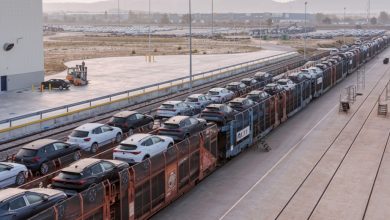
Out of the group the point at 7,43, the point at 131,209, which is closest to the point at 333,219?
the point at 131,209

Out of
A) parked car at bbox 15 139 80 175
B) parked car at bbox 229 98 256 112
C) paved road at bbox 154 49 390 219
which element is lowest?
paved road at bbox 154 49 390 219

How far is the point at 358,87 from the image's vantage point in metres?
51.8

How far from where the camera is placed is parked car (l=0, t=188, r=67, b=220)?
13820 mm

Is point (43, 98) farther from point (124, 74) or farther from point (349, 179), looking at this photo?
point (349, 179)

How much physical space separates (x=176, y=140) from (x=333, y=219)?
8455 millimetres

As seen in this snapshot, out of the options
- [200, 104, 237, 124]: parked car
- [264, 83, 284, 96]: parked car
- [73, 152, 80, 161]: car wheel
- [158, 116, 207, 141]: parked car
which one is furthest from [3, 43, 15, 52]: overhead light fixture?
[158, 116, 207, 141]: parked car

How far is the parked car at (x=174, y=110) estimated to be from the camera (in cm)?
3242

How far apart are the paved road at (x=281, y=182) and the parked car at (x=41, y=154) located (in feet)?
18.5

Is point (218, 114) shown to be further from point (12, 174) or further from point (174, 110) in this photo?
point (12, 174)

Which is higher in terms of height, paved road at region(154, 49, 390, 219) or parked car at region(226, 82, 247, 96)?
parked car at region(226, 82, 247, 96)

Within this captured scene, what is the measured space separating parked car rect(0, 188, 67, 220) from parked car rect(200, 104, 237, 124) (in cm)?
1283

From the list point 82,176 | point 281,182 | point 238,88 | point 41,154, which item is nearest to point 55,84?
point 238,88

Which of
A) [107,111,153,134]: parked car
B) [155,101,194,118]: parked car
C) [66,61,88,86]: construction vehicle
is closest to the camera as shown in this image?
[107,111,153,134]: parked car

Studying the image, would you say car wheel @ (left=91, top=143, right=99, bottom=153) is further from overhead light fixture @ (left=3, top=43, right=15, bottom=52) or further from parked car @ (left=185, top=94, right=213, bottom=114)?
overhead light fixture @ (left=3, top=43, right=15, bottom=52)
